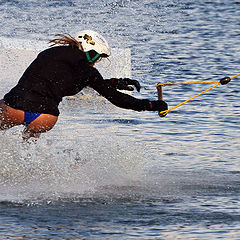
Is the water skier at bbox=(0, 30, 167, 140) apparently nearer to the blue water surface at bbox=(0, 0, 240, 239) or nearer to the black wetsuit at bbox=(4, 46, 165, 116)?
the black wetsuit at bbox=(4, 46, 165, 116)

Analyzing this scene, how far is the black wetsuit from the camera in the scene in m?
7.81

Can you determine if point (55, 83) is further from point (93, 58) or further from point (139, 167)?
point (139, 167)

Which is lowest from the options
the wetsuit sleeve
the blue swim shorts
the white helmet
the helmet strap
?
the blue swim shorts

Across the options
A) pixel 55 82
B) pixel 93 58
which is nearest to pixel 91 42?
pixel 93 58

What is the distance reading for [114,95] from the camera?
798cm

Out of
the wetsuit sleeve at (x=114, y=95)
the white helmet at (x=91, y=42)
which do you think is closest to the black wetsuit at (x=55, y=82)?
the wetsuit sleeve at (x=114, y=95)

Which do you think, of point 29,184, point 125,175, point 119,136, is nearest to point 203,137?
point 119,136

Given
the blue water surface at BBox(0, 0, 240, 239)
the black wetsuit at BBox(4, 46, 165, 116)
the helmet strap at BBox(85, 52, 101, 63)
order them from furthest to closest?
the helmet strap at BBox(85, 52, 101, 63)
the black wetsuit at BBox(4, 46, 165, 116)
the blue water surface at BBox(0, 0, 240, 239)

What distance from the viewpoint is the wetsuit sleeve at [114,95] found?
784 centimetres

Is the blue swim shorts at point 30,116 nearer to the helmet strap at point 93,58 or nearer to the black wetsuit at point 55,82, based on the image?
the black wetsuit at point 55,82

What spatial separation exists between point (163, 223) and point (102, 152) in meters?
2.65

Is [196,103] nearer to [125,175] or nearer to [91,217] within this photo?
[125,175]

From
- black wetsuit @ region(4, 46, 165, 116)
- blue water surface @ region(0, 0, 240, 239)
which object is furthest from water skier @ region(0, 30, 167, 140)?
blue water surface @ region(0, 0, 240, 239)

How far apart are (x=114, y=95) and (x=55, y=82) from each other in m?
0.55
